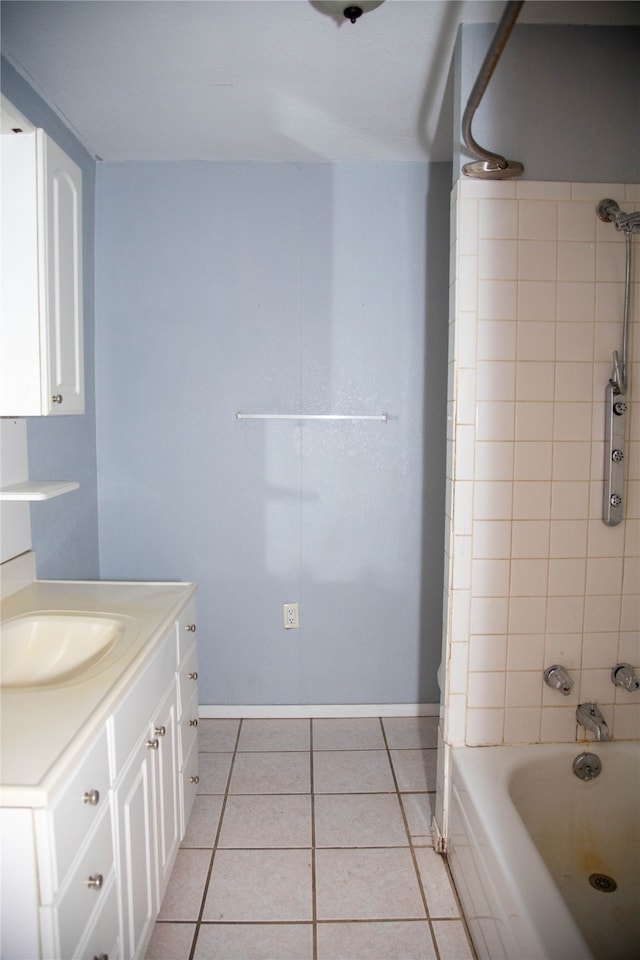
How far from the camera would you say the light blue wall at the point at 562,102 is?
165 centimetres

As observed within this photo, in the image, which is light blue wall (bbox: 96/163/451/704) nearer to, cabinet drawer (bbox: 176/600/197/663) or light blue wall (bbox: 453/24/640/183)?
cabinet drawer (bbox: 176/600/197/663)

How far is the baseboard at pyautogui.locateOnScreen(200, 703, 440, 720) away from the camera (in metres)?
2.70

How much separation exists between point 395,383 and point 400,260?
483 millimetres

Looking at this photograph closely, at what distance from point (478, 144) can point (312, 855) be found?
204 centimetres

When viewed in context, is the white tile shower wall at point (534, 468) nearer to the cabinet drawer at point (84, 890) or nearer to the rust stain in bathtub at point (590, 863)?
the rust stain in bathtub at point (590, 863)

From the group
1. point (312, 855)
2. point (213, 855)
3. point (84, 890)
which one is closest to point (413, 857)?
point (312, 855)

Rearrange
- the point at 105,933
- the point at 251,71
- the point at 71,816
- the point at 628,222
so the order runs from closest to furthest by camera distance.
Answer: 1. the point at 71,816
2. the point at 105,933
3. the point at 628,222
4. the point at 251,71

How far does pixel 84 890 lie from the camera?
43.1 inches

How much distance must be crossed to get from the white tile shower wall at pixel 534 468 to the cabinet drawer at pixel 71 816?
0.97 meters

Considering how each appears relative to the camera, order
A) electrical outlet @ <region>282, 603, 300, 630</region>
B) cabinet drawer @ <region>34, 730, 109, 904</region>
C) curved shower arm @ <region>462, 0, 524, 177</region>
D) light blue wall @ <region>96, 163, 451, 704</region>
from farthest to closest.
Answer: electrical outlet @ <region>282, 603, 300, 630</region> < light blue wall @ <region>96, 163, 451, 704</region> < curved shower arm @ <region>462, 0, 524, 177</region> < cabinet drawer @ <region>34, 730, 109, 904</region>

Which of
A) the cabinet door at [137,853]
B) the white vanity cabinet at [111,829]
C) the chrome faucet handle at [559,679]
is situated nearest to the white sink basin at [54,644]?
the white vanity cabinet at [111,829]

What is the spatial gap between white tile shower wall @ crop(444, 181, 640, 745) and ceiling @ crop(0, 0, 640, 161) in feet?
1.42

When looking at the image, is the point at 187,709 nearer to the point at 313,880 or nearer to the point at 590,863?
the point at 313,880

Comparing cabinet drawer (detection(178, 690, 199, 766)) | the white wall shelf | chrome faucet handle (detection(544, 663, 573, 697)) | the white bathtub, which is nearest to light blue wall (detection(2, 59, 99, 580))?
the white wall shelf
